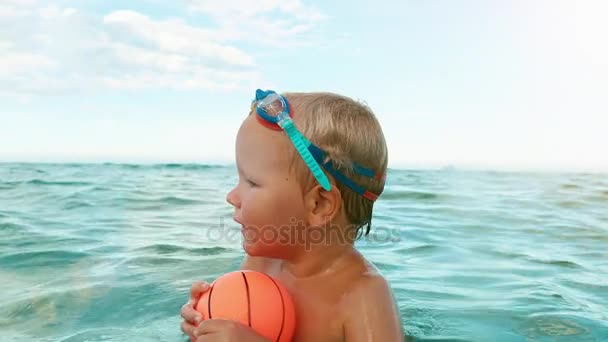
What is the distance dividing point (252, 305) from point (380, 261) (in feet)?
12.5

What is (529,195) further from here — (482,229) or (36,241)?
(36,241)

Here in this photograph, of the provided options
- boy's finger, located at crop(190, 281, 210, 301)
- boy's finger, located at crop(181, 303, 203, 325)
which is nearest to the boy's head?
boy's finger, located at crop(190, 281, 210, 301)

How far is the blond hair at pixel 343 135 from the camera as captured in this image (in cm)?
328

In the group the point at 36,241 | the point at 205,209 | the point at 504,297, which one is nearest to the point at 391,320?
the point at 504,297

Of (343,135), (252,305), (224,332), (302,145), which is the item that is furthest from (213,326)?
(343,135)

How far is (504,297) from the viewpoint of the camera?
548cm

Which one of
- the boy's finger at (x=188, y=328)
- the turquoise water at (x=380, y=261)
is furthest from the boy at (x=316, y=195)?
the turquoise water at (x=380, y=261)

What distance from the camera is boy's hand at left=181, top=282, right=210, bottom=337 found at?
10.7 ft

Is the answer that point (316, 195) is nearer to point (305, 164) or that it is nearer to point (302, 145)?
point (305, 164)

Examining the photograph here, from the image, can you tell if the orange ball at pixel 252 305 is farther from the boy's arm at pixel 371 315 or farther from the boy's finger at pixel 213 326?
the boy's arm at pixel 371 315

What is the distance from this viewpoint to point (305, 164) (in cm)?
329

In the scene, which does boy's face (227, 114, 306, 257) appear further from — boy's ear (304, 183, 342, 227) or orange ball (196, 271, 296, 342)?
orange ball (196, 271, 296, 342)

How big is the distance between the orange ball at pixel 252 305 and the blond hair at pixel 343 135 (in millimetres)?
605

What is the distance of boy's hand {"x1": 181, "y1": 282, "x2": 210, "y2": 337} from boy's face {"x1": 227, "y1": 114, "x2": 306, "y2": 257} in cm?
38
